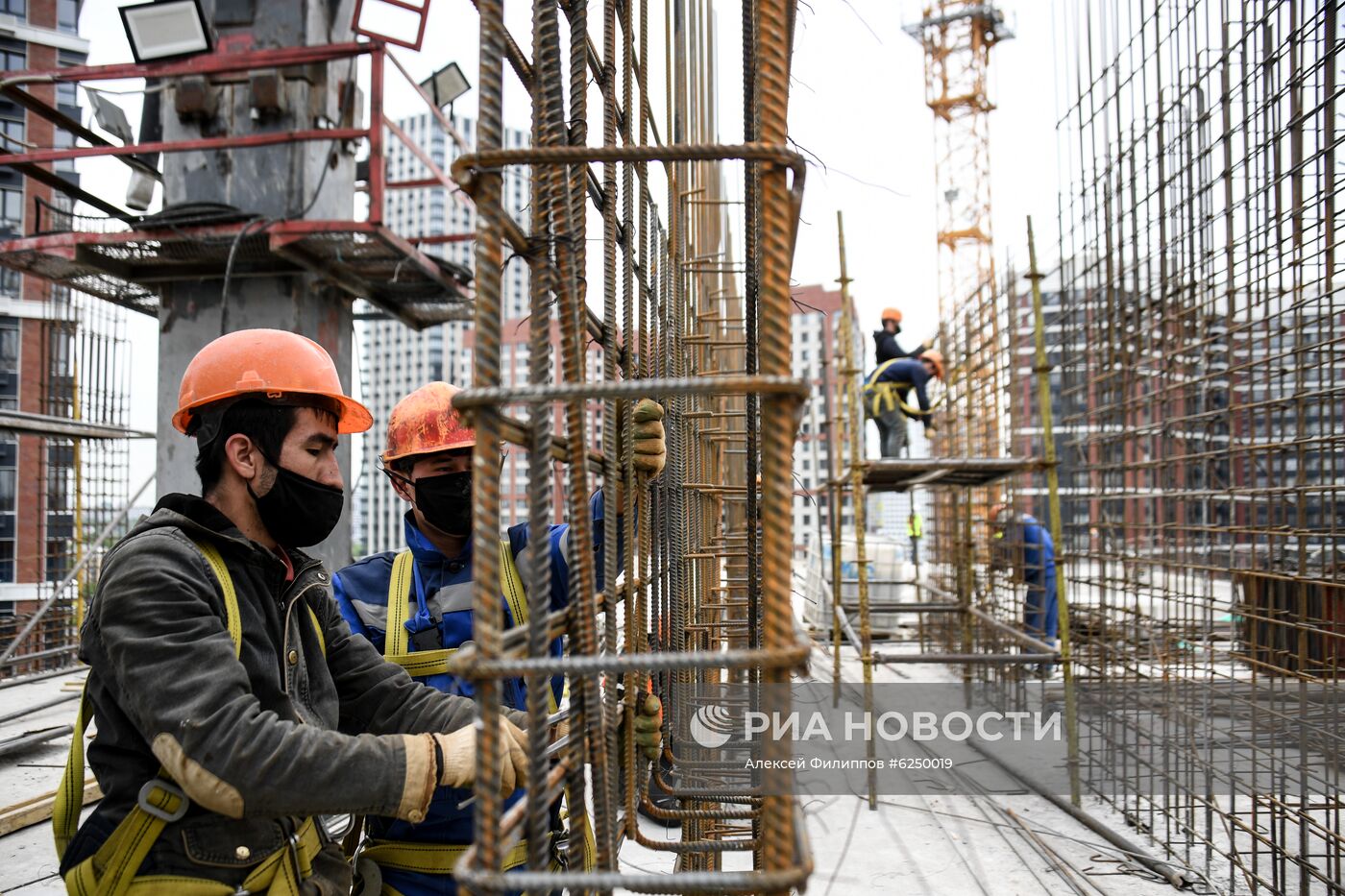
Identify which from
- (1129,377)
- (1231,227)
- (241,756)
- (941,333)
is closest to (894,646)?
(941,333)

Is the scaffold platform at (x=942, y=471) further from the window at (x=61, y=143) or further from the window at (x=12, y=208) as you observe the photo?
the window at (x=61, y=143)

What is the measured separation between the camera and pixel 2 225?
57.8ft

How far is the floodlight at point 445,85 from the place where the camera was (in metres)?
8.39

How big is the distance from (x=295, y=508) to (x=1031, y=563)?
774 centimetres

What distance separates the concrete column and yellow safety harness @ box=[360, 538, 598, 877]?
12.4ft

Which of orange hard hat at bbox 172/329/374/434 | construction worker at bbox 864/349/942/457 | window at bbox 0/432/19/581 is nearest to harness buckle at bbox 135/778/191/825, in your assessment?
orange hard hat at bbox 172/329/374/434

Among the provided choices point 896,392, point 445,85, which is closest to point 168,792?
point 445,85

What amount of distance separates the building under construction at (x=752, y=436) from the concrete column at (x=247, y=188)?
26mm

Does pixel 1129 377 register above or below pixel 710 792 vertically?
above

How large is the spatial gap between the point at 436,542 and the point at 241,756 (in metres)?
1.30

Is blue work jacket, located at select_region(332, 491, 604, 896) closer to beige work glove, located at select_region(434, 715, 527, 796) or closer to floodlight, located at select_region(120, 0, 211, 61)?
beige work glove, located at select_region(434, 715, 527, 796)

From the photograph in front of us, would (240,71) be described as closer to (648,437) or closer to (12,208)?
(648,437)

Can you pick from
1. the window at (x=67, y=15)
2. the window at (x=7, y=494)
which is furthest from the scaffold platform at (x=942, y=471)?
the window at (x=67, y=15)

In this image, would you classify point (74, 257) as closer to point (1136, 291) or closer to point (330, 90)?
point (330, 90)
